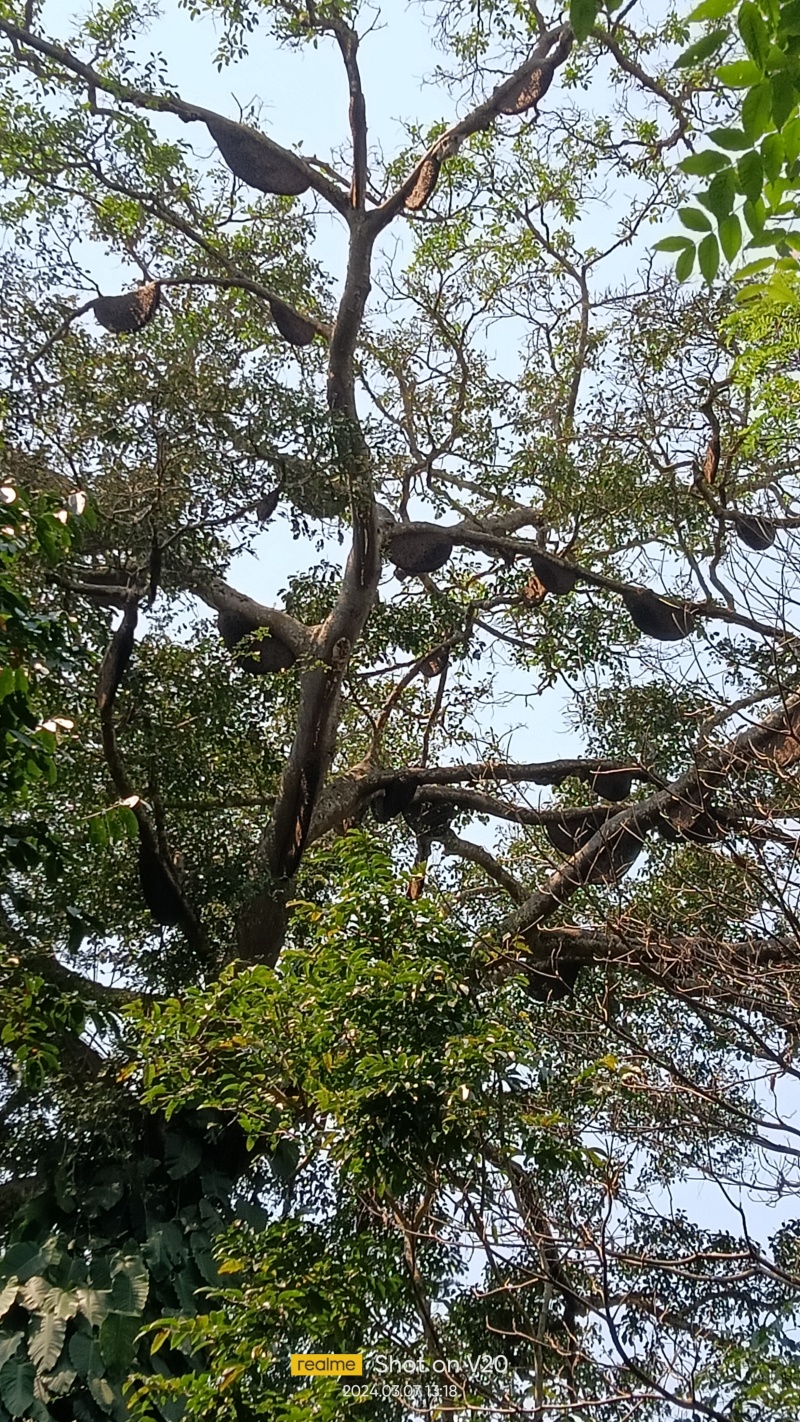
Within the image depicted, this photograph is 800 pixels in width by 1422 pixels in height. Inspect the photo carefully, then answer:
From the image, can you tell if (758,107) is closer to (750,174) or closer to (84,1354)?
(750,174)

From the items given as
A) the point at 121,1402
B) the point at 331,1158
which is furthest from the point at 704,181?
the point at 121,1402

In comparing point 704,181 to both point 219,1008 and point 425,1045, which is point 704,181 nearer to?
point 425,1045

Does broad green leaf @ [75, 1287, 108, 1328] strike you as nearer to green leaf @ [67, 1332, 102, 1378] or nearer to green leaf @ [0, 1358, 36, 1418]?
green leaf @ [67, 1332, 102, 1378]

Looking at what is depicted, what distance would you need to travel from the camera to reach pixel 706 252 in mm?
1236

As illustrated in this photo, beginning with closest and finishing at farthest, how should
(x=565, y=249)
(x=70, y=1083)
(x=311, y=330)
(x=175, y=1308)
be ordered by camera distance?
(x=175, y=1308)
(x=70, y=1083)
(x=311, y=330)
(x=565, y=249)

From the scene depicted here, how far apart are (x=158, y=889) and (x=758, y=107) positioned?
14.4 ft

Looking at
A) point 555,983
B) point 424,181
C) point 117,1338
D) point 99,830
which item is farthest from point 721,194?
point 424,181

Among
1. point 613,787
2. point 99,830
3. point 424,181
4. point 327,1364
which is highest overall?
point 424,181

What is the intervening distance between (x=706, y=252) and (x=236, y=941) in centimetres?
455

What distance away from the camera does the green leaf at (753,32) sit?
3.41ft

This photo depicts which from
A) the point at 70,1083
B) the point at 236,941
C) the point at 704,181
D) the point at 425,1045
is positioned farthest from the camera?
the point at 236,941

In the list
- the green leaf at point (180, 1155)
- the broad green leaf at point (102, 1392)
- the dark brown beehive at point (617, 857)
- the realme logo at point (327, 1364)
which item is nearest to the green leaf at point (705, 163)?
the realme logo at point (327, 1364)

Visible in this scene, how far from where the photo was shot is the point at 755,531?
12.7ft

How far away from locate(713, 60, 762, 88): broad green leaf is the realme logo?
263 cm
